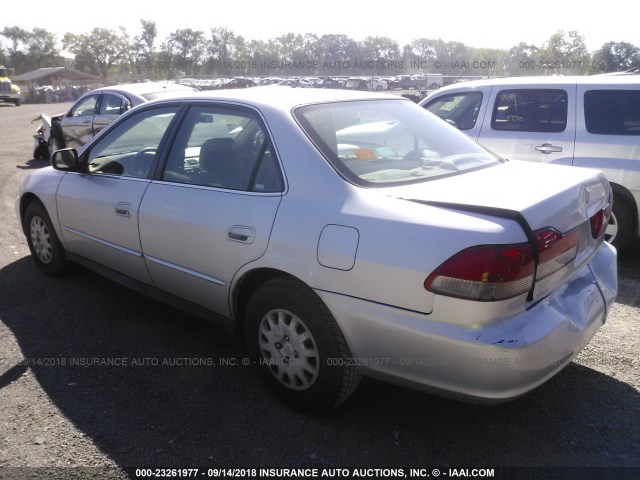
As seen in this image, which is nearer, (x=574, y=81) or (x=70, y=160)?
(x=70, y=160)

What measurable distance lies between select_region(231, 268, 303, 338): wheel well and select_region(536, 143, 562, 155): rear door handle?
383cm

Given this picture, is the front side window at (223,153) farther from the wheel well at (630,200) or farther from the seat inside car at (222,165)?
the wheel well at (630,200)

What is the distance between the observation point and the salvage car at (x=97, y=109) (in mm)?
9557

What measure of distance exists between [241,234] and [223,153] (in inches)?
25.9

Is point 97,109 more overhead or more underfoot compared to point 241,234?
more overhead

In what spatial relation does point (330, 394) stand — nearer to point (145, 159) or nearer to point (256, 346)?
point (256, 346)

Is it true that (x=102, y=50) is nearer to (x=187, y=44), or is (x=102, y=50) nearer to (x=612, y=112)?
(x=187, y=44)

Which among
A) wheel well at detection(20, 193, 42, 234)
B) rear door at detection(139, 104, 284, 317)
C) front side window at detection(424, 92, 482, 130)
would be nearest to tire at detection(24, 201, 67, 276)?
wheel well at detection(20, 193, 42, 234)

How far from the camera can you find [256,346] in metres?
3.04

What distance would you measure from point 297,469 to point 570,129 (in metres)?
4.47

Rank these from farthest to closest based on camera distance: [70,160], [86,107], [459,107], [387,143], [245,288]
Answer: [86,107]
[459,107]
[70,160]
[387,143]
[245,288]

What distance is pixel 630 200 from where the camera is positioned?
505cm

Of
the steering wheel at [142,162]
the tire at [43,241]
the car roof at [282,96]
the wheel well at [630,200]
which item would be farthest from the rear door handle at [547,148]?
the tire at [43,241]

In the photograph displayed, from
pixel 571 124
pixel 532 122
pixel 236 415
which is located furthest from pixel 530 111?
pixel 236 415
